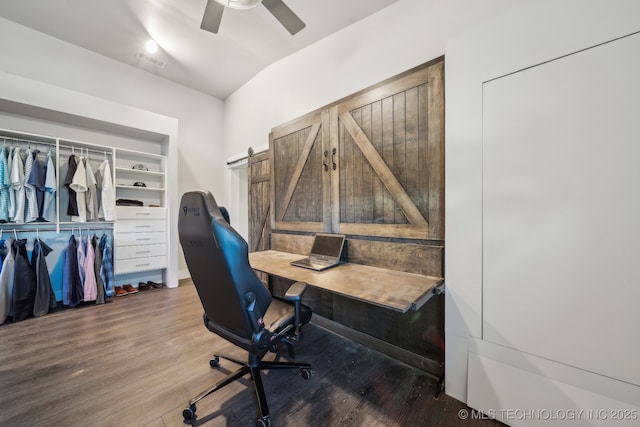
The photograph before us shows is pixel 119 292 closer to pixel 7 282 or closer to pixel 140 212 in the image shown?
pixel 7 282

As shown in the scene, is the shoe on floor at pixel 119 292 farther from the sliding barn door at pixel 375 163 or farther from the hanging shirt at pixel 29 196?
the sliding barn door at pixel 375 163

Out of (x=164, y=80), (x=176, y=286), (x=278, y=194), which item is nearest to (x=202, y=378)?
(x=278, y=194)

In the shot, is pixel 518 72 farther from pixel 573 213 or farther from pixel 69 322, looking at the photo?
pixel 69 322

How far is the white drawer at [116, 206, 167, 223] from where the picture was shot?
3.38m

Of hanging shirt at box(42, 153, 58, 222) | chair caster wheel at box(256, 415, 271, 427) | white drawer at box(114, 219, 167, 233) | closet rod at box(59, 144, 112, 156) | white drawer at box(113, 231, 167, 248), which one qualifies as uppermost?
closet rod at box(59, 144, 112, 156)

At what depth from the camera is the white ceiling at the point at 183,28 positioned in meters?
2.38

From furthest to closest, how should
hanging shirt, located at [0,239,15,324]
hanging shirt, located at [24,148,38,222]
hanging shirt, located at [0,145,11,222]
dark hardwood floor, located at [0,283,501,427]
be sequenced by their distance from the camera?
hanging shirt, located at [24,148,38,222] < hanging shirt, located at [0,145,11,222] < hanging shirt, located at [0,239,15,324] < dark hardwood floor, located at [0,283,501,427]

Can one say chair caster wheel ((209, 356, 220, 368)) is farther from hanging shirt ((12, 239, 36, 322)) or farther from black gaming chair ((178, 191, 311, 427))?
hanging shirt ((12, 239, 36, 322))

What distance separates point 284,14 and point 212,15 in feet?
2.26

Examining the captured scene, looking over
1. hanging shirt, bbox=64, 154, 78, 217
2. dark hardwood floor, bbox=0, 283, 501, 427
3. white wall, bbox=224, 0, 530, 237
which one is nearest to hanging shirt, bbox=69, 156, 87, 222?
hanging shirt, bbox=64, 154, 78, 217

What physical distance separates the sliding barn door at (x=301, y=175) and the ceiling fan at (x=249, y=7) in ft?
2.67

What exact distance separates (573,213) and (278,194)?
2.60 meters

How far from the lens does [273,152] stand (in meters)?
2.99

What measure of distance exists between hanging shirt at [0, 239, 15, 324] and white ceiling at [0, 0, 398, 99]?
285 cm
